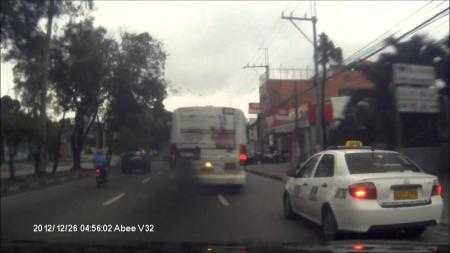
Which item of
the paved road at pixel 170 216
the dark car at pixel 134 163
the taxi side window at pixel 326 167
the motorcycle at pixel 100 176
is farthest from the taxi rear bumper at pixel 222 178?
the dark car at pixel 134 163

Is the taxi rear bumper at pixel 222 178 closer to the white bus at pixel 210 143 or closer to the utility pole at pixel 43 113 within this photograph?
the white bus at pixel 210 143

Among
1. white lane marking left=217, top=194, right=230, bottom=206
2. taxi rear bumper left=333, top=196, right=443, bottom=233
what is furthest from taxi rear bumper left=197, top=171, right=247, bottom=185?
taxi rear bumper left=333, top=196, right=443, bottom=233

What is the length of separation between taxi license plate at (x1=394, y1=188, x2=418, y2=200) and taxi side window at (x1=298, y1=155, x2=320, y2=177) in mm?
1955

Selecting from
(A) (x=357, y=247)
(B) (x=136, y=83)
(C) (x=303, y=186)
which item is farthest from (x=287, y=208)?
(B) (x=136, y=83)

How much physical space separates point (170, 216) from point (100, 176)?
8.35 meters

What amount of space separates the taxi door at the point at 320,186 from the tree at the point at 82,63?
71.6 ft

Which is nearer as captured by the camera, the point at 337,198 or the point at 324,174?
the point at 337,198

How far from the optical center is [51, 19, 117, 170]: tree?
28.3 m

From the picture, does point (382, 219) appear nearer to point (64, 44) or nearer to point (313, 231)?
point (313, 231)

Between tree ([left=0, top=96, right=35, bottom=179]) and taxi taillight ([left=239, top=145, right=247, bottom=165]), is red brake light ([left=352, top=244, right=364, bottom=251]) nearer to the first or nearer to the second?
taxi taillight ([left=239, top=145, right=247, bottom=165])

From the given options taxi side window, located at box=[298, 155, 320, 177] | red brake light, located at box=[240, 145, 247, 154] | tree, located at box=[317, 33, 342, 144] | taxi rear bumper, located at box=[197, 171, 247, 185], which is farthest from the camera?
tree, located at box=[317, 33, 342, 144]

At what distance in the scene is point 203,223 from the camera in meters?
9.46

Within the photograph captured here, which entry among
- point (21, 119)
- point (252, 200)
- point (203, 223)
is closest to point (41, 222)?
point (203, 223)

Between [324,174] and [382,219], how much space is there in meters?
1.42
